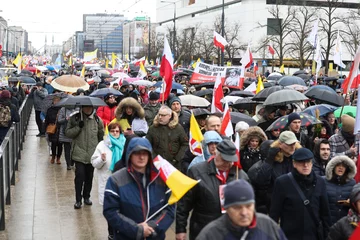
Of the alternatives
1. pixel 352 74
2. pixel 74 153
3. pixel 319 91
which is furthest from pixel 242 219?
pixel 319 91

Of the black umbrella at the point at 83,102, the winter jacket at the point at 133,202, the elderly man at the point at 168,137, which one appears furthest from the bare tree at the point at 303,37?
the winter jacket at the point at 133,202

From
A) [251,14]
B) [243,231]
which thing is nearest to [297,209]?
[243,231]

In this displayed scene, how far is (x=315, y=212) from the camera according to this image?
594cm

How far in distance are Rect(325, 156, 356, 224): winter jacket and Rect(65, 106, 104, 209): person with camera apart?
443cm

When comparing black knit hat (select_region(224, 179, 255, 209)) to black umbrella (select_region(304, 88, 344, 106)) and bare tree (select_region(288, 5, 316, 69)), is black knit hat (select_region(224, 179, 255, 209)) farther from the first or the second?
bare tree (select_region(288, 5, 316, 69))

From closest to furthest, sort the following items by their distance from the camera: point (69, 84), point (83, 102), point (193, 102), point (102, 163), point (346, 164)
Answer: point (346, 164) → point (102, 163) → point (83, 102) → point (193, 102) → point (69, 84)

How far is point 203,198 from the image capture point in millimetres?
5688

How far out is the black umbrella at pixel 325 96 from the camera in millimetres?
13492

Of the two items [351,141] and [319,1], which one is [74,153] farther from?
[319,1]

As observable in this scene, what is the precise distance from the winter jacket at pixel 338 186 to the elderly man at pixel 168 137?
312 centimetres

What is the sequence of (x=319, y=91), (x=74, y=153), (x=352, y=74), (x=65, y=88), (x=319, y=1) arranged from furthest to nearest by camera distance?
(x=319, y=1), (x=65, y=88), (x=319, y=91), (x=352, y=74), (x=74, y=153)

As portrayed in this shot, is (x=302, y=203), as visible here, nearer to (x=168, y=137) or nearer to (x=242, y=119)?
(x=168, y=137)

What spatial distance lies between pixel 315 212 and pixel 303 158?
1.61 feet

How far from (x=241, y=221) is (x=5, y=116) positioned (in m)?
10.6
